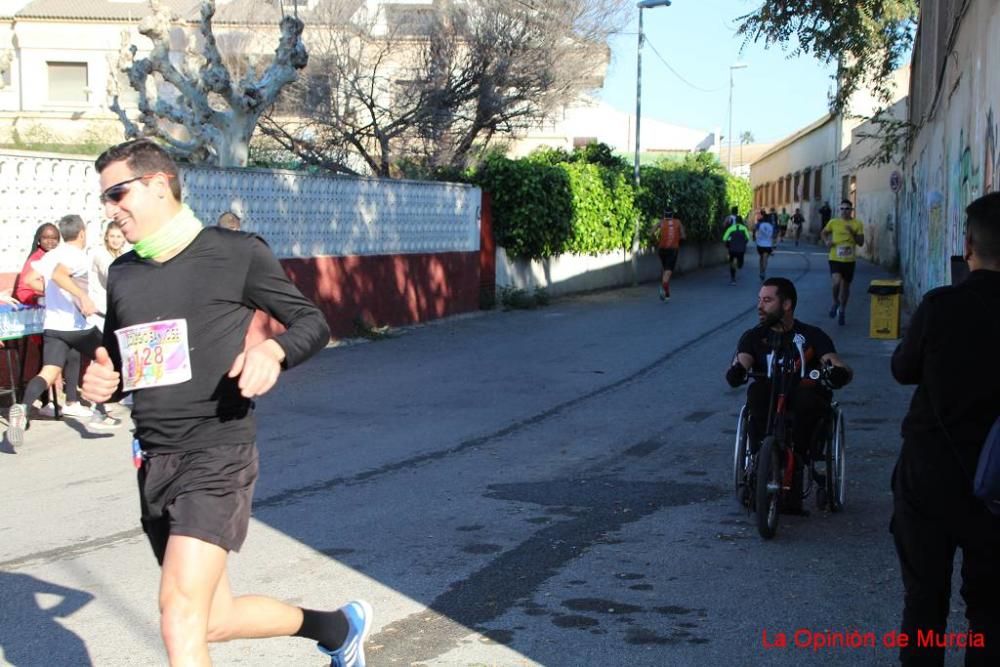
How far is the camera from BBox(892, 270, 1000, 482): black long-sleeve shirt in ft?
12.7

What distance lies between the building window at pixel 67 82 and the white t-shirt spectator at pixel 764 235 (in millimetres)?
27760

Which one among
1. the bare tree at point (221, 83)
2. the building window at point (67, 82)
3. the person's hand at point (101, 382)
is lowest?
the person's hand at point (101, 382)

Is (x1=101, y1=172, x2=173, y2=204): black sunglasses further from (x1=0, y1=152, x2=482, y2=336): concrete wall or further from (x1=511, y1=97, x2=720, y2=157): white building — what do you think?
(x1=511, y1=97, x2=720, y2=157): white building

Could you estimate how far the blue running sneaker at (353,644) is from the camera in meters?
4.27

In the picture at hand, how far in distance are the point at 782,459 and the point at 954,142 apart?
9.27 metres

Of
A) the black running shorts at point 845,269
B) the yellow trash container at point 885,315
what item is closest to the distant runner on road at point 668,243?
the black running shorts at point 845,269

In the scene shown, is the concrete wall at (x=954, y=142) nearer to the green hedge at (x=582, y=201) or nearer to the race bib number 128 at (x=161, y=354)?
the green hedge at (x=582, y=201)

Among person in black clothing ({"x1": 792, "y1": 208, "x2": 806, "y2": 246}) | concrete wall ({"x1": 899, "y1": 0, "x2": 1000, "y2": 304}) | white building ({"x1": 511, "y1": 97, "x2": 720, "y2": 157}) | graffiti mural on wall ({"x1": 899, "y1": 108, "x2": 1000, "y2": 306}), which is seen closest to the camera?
concrete wall ({"x1": 899, "y1": 0, "x2": 1000, "y2": 304})

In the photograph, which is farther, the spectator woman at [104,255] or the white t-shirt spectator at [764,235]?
the white t-shirt spectator at [764,235]

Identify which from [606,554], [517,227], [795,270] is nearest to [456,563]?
[606,554]

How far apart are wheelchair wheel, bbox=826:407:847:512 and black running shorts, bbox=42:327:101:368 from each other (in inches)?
244

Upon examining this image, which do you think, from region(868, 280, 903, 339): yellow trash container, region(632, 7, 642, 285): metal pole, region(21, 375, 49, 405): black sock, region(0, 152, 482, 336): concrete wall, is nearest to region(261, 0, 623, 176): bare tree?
region(632, 7, 642, 285): metal pole

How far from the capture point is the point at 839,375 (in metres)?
6.79

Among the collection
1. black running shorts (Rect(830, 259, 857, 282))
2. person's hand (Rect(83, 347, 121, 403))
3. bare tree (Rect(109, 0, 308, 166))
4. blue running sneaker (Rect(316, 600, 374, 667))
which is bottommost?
blue running sneaker (Rect(316, 600, 374, 667))
